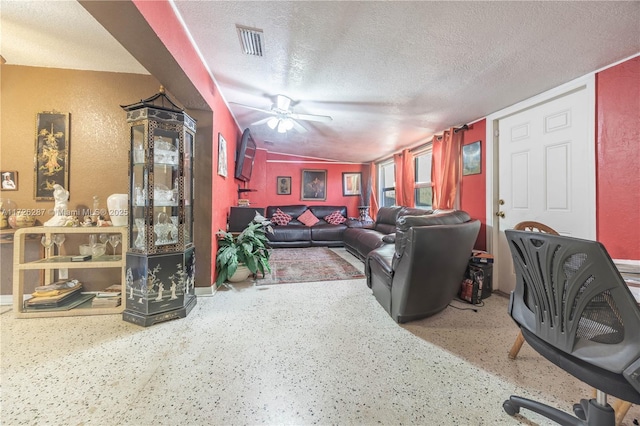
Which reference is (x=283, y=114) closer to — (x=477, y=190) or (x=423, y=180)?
(x=477, y=190)

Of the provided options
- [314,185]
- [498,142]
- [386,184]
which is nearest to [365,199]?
[386,184]

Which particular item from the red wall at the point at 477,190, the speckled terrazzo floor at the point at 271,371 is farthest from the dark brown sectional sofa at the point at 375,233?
the speckled terrazzo floor at the point at 271,371

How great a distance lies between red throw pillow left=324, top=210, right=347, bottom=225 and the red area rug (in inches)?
42.3

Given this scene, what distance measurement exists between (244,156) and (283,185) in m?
2.36

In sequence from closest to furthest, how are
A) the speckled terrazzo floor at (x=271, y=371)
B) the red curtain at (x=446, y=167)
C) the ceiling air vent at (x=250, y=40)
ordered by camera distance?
the speckled terrazzo floor at (x=271, y=371)
the ceiling air vent at (x=250, y=40)
the red curtain at (x=446, y=167)

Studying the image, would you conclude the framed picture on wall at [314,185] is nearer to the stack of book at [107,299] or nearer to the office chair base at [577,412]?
the stack of book at [107,299]

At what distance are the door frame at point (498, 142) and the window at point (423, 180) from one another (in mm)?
1243

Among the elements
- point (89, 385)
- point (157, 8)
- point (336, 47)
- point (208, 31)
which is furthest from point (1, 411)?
point (336, 47)

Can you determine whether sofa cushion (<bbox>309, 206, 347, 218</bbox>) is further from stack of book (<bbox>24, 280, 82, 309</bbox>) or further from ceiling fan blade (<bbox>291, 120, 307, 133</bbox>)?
stack of book (<bbox>24, 280, 82, 309</bbox>)

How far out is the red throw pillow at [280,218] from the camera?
5.40 metres

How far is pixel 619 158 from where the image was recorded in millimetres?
1770

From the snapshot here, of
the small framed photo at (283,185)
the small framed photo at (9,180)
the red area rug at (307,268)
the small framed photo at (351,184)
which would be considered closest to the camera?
the small framed photo at (9,180)

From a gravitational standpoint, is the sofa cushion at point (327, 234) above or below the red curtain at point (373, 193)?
below

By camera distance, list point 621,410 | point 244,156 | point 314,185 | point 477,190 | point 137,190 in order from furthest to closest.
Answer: point 314,185 < point 244,156 < point 477,190 < point 137,190 < point 621,410
